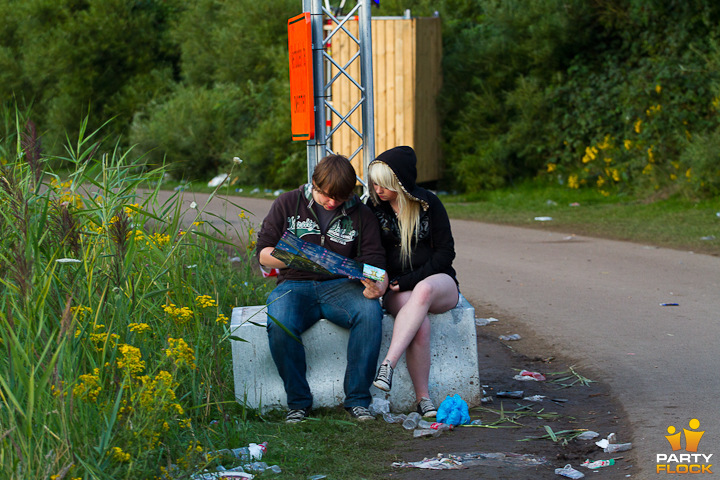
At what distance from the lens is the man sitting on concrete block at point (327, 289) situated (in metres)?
4.30

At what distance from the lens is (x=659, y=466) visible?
11.6 ft

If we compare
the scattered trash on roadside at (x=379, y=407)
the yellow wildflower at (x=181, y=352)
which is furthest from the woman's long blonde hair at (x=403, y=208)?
the yellow wildflower at (x=181, y=352)

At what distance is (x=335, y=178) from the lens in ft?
14.5

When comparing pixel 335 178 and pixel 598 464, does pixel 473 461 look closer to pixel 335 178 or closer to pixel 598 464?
pixel 598 464

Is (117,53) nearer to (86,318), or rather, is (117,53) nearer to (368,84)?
(368,84)

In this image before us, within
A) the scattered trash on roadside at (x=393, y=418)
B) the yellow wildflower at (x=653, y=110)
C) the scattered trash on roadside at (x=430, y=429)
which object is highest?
the yellow wildflower at (x=653, y=110)

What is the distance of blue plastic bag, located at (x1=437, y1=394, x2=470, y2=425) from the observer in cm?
423

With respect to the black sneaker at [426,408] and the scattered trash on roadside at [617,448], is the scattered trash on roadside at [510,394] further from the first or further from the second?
the scattered trash on roadside at [617,448]

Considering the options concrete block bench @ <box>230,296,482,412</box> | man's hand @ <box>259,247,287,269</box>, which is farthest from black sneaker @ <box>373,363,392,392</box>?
man's hand @ <box>259,247,287,269</box>

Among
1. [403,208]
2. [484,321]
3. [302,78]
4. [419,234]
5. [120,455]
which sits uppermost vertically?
[302,78]

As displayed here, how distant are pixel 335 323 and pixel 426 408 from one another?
25.2 inches

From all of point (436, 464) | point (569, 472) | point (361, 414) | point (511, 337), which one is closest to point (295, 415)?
point (361, 414)

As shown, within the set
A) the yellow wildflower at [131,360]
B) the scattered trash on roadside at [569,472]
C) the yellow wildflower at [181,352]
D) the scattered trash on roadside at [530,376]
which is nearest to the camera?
the yellow wildflower at [131,360]

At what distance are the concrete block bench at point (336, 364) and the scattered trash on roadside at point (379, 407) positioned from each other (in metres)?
0.08
